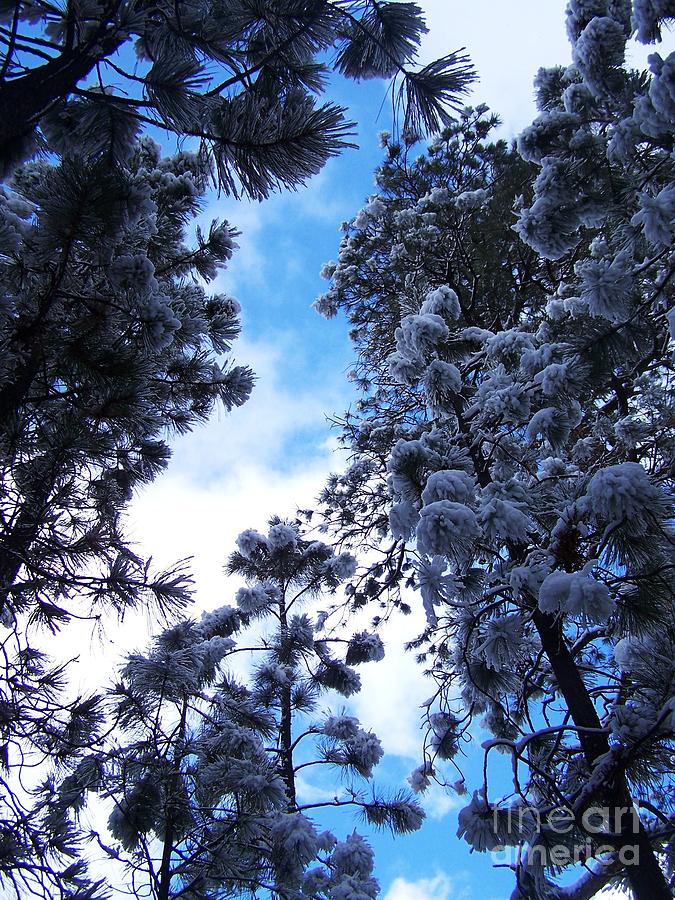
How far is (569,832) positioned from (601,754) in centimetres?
78

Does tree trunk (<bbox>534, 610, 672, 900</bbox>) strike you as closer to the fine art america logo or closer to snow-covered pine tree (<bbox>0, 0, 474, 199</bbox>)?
the fine art america logo

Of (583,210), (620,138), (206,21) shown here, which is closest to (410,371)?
(583,210)

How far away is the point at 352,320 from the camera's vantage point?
338 inches

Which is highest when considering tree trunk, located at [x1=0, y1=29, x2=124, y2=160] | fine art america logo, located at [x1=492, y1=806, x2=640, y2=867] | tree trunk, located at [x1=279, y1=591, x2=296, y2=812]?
tree trunk, located at [x1=0, y1=29, x2=124, y2=160]

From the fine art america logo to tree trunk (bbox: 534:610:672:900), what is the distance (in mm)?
20

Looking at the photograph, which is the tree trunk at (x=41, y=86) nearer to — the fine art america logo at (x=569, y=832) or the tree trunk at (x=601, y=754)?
the tree trunk at (x=601, y=754)

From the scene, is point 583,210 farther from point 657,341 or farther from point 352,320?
point 352,320

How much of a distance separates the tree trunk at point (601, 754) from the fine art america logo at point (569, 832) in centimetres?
2

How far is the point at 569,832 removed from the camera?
256 cm

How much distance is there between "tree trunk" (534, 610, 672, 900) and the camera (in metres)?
2.64

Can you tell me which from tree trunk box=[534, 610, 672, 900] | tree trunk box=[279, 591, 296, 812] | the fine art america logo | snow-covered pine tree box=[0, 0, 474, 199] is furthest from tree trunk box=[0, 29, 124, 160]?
tree trunk box=[279, 591, 296, 812]

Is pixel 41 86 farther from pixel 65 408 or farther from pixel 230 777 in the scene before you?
pixel 230 777

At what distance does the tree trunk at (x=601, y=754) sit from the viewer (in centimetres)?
264

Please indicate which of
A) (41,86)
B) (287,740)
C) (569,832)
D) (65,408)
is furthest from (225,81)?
(287,740)
